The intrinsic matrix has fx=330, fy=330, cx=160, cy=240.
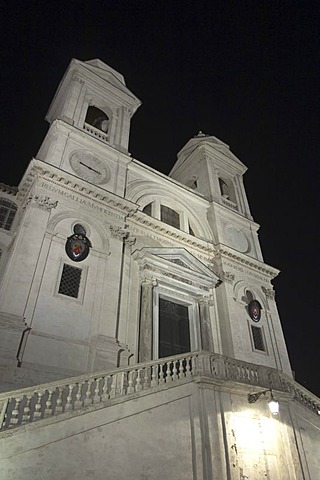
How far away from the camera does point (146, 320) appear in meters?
13.3

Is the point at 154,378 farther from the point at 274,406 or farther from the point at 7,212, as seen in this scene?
the point at 7,212

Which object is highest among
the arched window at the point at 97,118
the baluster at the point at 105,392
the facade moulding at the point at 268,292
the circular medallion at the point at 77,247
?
the arched window at the point at 97,118

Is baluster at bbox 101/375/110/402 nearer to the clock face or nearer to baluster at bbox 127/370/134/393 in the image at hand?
baluster at bbox 127/370/134/393

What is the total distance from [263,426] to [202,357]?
2843 mm

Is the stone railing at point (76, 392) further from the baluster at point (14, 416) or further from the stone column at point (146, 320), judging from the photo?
the stone column at point (146, 320)

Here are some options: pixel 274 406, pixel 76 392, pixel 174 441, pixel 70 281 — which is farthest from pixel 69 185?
pixel 274 406

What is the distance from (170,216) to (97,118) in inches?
356

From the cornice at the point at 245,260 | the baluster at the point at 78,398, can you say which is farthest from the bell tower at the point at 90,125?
the baluster at the point at 78,398

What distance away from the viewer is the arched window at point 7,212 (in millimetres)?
14990

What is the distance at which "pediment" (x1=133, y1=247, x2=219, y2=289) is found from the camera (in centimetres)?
1461

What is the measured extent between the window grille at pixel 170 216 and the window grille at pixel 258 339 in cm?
693

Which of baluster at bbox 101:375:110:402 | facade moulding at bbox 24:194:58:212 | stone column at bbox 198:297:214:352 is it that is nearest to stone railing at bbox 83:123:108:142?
facade moulding at bbox 24:194:58:212

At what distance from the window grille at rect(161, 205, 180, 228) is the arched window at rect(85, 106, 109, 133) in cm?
759

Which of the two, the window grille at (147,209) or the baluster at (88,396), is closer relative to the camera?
the baluster at (88,396)
